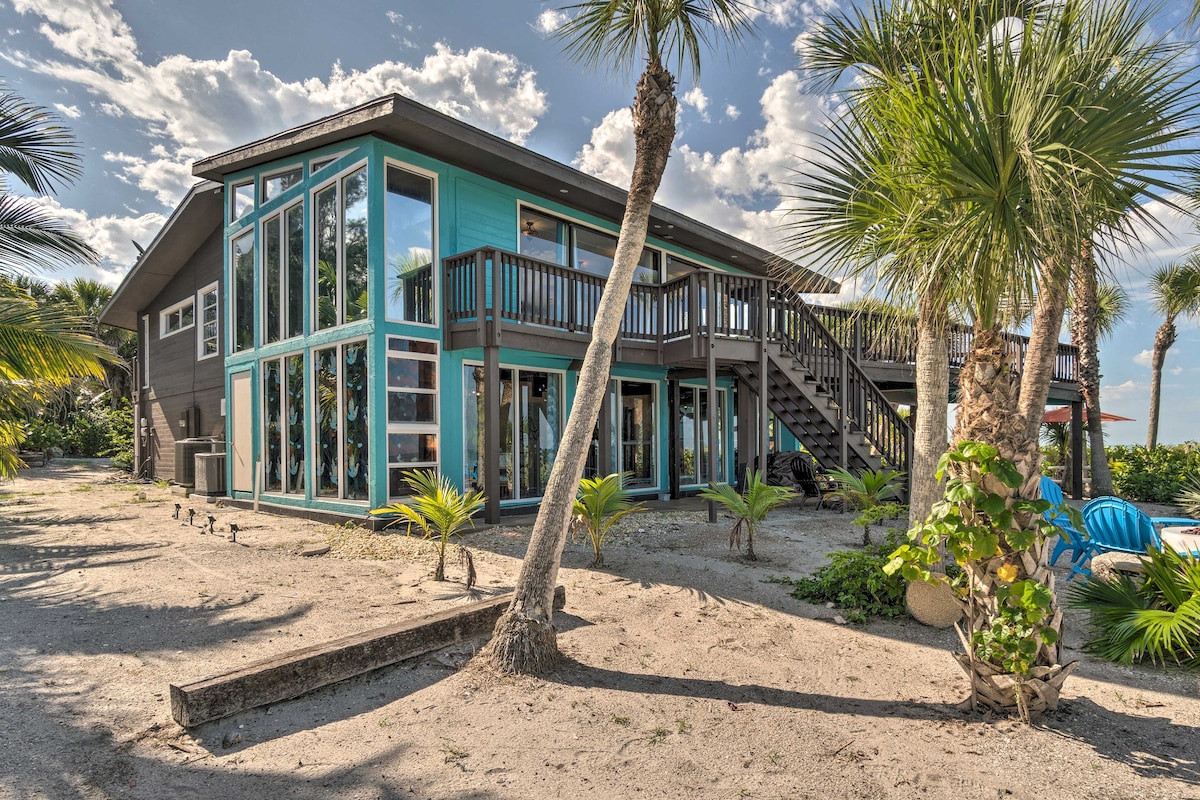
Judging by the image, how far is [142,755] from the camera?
2.93m

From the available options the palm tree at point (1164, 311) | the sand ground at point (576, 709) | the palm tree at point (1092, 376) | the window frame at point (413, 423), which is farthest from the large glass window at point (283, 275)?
the palm tree at point (1164, 311)

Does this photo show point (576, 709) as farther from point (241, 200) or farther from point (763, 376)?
point (241, 200)

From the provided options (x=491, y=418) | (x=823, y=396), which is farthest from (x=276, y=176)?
(x=823, y=396)

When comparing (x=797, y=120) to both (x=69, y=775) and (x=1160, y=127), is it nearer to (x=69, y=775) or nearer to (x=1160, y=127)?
(x=1160, y=127)

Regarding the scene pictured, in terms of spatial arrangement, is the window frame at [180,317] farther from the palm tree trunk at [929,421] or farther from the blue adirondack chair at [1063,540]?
the blue adirondack chair at [1063,540]

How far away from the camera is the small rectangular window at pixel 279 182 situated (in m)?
→ 10.9

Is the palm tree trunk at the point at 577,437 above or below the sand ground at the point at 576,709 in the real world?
above

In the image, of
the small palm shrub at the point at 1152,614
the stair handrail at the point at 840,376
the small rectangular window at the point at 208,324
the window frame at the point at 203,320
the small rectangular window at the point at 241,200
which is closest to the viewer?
the small palm shrub at the point at 1152,614

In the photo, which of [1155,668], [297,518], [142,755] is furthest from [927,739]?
[297,518]

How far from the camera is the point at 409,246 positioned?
377 inches

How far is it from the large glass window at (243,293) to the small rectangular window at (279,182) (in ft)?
2.87

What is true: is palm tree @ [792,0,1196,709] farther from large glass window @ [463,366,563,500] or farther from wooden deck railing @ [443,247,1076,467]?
large glass window @ [463,366,563,500]

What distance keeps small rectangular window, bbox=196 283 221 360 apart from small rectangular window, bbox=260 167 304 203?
Result: 386 centimetres

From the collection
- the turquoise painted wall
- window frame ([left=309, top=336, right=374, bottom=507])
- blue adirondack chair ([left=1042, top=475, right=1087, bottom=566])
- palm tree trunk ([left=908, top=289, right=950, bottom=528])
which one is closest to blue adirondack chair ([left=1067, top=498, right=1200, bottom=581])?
blue adirondack chair ([left=1042, top=475, right=1087, bottom=566])
